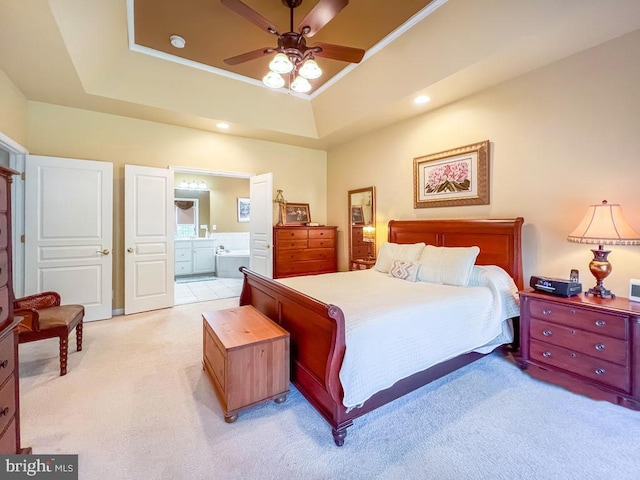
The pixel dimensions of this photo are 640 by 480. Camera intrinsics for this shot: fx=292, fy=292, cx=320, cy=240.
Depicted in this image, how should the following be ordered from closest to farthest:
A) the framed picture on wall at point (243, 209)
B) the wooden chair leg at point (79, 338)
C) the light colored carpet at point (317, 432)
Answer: the light colored carpet at point (317, 432), the wooden chair leg at point (79, 338), the framed picture on wall at point (243, 209)

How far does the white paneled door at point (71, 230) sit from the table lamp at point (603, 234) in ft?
17.3

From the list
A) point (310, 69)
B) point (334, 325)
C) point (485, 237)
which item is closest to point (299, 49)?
point (310, 69)

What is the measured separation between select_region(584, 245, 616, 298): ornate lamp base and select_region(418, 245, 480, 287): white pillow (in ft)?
2.86

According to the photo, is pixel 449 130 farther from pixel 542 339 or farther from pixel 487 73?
pixel 542 339

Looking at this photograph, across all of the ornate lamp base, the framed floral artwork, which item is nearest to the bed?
the framed floral artwork

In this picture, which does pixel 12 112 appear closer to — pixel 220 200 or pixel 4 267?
pixel 4 267

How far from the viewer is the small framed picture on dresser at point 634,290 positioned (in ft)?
7.32

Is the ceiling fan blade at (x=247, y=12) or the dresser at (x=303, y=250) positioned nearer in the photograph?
the ceiling fan blade at (x=247, y=12)

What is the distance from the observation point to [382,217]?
472 centimetres

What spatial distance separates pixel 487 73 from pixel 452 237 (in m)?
1.77

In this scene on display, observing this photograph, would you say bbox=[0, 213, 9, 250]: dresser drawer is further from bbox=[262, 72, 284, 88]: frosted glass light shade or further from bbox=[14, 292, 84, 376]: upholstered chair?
bbox=[262, 72, 284, 88]: frosted glass light shade

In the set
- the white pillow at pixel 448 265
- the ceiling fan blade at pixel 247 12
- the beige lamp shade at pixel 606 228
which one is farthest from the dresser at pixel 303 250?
the beige lamp shade at pixel 606 228

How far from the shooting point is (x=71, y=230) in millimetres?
3781

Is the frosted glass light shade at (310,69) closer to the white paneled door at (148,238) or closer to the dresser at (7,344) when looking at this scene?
the dresser at (7,344)
